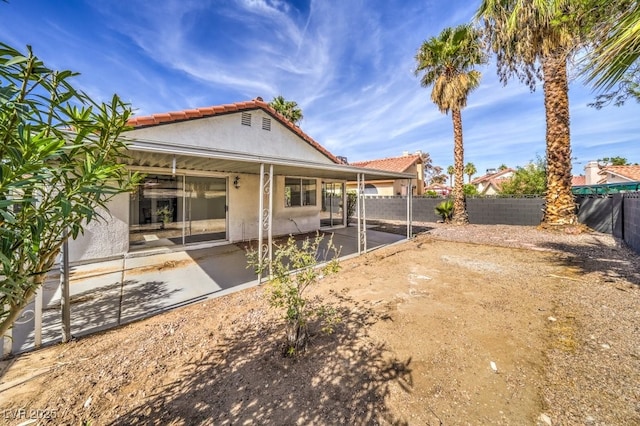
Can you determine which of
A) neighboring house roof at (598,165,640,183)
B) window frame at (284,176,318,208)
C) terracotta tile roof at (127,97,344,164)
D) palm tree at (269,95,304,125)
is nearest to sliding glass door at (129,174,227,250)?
terracotta tile roof at (127,97,344,164)

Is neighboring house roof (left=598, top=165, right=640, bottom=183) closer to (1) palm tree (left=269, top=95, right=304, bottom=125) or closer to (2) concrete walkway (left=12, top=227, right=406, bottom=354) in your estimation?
(1) palm tree (left=269, top=95, right=304, bottom=125)

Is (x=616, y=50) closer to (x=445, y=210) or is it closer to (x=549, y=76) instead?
(x=549, y=76)

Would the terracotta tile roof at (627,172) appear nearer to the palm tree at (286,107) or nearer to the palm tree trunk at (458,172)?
the palm tree trunk at (458,172)

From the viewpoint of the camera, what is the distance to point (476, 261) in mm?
6750

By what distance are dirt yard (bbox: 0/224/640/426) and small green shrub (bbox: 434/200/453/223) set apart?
32.2 feet

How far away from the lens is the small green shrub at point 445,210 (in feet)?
46.8

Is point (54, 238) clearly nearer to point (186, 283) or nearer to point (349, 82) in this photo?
point (186, 283)

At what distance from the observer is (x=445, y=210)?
14.3 metres

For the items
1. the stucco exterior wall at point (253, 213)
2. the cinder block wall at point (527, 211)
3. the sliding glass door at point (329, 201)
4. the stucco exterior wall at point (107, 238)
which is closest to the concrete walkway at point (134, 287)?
the stucco exterior wall at point (107, 238)

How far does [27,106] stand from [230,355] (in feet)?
9.23

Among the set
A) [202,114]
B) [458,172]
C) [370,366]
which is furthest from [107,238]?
[458,172]

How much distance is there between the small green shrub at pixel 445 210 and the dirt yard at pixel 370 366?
9.80 metres

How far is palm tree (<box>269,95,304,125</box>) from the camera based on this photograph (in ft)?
59.3

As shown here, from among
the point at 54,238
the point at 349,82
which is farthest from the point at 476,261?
the point at 349,82
